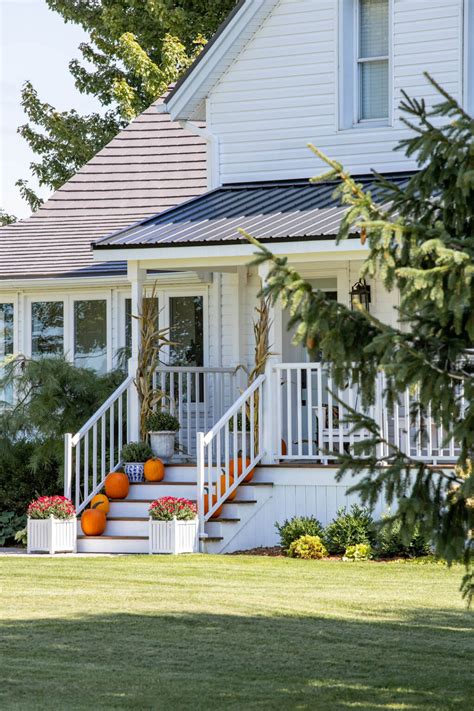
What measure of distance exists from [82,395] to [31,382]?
0.73m

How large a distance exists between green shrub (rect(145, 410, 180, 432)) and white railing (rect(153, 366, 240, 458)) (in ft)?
2.41

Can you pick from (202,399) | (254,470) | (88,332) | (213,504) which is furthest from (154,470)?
(88,332)

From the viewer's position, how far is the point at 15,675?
7969 millimetres

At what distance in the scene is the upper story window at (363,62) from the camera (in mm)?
17031

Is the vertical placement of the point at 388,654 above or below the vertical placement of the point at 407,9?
below

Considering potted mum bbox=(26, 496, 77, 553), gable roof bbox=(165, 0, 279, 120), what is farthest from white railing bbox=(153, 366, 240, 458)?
gable roof bbox=(165, 0, 279, 120)

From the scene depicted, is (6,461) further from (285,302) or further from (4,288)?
(285,302)

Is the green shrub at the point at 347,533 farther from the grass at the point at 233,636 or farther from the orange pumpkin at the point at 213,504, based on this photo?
the orange pumpkin at the point at 213,504

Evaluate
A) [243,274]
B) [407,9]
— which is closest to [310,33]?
[407,9]

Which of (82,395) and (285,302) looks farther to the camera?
(82,395)

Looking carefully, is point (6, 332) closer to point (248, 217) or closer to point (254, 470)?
point (248, 217)

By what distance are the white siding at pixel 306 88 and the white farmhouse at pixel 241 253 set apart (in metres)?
0.02

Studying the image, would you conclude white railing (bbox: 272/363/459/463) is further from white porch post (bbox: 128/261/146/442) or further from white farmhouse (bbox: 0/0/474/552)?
white porch post (bbox: 128/261/146/442)

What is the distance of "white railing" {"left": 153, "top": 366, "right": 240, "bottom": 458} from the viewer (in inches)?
663
